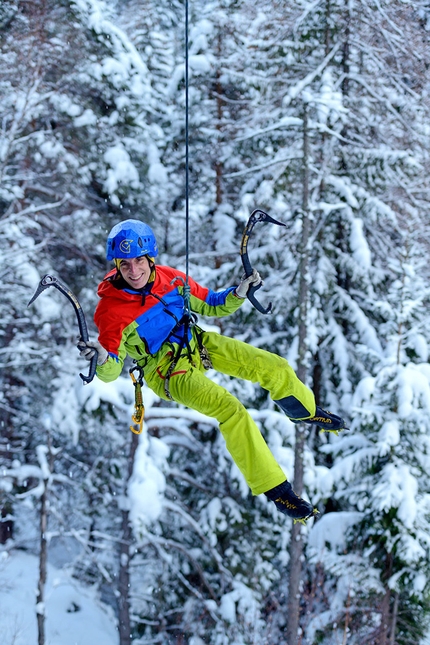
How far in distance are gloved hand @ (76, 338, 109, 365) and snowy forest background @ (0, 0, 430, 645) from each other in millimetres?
6412

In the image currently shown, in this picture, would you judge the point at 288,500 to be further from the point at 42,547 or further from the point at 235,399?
the point at 42,547

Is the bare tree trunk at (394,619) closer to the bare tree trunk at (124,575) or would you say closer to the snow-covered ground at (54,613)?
the bare tree trunk at (124,575)

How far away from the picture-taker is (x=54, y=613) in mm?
15156

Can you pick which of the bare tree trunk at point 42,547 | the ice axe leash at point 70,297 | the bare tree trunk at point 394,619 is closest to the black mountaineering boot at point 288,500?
the ice axe leash at point 70,297

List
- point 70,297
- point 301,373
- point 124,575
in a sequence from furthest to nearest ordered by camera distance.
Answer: point 124,575
point 301,373
point 70,297

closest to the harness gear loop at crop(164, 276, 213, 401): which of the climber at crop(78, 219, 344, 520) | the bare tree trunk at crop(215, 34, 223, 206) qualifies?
the climber at crop(78, 219, 344, 520)

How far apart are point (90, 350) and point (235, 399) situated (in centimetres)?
115

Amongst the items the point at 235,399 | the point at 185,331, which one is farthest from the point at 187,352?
the point at 235,399

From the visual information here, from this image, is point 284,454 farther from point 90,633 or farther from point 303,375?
point 90,633

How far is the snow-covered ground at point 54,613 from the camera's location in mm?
13953

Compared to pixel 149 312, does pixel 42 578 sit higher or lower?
lower

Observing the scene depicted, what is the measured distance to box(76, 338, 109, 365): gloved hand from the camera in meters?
3.54

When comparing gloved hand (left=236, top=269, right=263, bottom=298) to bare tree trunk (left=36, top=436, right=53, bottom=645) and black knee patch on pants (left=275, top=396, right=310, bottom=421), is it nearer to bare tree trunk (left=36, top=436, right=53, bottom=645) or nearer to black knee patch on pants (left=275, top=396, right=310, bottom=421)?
black knee patch on pants (left=275, top=396, right=310, bottom=421)

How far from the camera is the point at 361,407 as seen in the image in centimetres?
973
